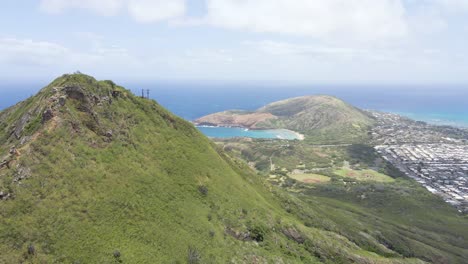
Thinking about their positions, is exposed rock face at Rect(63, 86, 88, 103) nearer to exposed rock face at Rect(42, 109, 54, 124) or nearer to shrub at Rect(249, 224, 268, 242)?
exposed rock face at Rect(42, 109, 54, 124)

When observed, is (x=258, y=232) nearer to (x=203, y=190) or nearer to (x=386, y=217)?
(x=203, y=190)

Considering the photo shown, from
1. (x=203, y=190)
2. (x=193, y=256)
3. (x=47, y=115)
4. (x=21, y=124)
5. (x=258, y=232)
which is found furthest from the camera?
(x=203, y=190)

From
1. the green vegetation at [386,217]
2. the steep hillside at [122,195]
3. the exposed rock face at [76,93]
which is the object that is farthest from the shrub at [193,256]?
the green vegetation at [386,217]

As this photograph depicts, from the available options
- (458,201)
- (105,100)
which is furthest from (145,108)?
(458,201)

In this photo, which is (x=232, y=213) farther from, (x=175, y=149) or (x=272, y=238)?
(x=175, y=149)

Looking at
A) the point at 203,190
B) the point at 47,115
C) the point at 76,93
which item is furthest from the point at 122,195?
the point at 76,93

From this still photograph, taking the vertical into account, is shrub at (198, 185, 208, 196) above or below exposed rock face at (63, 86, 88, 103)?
below

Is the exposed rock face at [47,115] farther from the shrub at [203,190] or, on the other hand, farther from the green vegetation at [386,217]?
the green vegetation at [386,217]

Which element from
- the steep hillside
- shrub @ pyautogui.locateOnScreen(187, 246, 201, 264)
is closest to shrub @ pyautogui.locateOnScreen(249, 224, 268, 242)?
the steep hillside

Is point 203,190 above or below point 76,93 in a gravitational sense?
below
